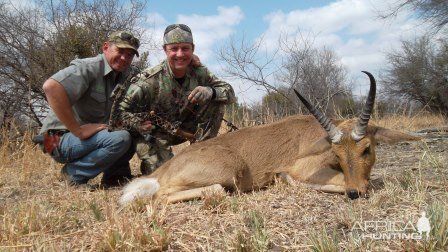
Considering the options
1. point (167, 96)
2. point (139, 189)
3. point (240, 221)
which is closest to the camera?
point (240, 221)

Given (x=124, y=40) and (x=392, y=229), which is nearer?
(x=392, y=229)

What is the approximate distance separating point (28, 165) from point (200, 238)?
438 cm

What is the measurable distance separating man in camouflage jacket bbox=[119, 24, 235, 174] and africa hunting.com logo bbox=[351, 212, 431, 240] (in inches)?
127

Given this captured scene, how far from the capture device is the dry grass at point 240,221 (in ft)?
8.79

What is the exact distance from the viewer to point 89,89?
5.76 metres

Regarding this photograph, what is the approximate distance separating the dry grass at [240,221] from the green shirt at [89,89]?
143 centimetres

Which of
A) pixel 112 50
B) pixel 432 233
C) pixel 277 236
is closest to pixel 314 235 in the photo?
pixel 277 236

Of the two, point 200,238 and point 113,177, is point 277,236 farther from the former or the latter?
point 113,177

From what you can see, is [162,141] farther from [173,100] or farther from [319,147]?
[319,147]

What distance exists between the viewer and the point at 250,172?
5000mm

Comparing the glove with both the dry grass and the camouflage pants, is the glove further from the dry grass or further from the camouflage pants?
the dry grass

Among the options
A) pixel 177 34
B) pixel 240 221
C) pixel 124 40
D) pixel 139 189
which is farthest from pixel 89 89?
pixel 240 221

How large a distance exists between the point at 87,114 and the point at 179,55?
1.43 m

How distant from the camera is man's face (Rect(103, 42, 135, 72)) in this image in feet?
19.0
